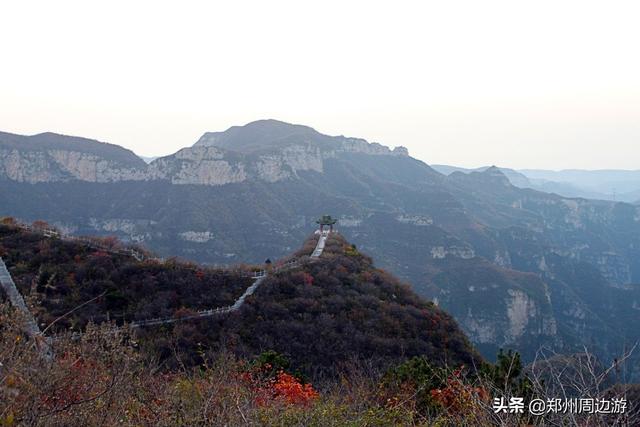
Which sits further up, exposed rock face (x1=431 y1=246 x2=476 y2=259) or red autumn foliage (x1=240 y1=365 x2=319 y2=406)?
red autumn foliage (x1=240 y1=365 x2=319 y2=406)

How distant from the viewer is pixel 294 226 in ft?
449

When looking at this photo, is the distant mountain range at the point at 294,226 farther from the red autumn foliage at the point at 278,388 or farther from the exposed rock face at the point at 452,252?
the red autumn foliage at the point at 278,388

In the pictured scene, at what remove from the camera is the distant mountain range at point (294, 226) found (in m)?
109

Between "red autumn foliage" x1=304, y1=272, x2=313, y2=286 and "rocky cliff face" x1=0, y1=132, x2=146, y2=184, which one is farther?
"rocky cliff face" x1=0, y1=132, x2=146, y2=184

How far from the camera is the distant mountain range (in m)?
109

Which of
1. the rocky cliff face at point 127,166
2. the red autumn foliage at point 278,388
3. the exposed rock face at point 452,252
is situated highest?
the rocky cliff face at point 127,166

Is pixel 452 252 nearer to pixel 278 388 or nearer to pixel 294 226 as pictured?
pixel 294 226

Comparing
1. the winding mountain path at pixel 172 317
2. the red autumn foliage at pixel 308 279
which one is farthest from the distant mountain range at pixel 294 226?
the winding mountain path at pixel 172 317

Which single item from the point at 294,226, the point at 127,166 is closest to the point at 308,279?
the point at 294,226

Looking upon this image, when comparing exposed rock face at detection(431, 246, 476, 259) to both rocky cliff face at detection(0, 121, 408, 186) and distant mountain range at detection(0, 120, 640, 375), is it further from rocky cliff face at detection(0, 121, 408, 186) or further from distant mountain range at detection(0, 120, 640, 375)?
rocky cliff face at detection(0, 121, 408, 186)

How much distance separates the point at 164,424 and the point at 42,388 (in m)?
2.13

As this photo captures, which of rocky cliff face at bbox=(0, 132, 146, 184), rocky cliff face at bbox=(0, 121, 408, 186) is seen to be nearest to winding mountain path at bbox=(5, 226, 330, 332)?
rocky cliff face at bbox=(0, 121, 408, 186)

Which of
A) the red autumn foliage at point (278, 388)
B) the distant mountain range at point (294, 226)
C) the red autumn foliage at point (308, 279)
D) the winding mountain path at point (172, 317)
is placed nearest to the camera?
the red autumn foliage at point (278, 388)

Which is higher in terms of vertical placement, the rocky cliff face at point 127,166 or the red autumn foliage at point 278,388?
the rocky cliff face at point 127,166
